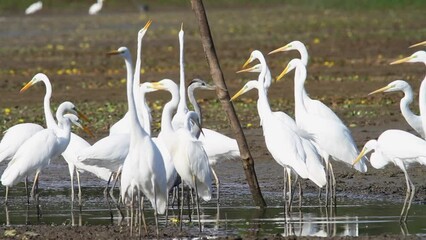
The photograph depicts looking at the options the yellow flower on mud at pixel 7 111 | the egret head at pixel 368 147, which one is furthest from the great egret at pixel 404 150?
the yellow flower on mud at pixel 7 111

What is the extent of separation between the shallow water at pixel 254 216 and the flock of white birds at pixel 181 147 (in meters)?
0.30

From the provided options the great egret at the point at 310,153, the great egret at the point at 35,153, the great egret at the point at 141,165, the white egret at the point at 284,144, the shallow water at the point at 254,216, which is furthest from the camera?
the great egret at the point at 35,153

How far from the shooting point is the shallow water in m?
10.3

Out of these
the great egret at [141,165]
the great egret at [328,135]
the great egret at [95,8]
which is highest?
the great egret at [95,8]

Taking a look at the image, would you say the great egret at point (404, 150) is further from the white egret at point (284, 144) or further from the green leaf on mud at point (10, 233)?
the green leaf on mud at point (10, 233)

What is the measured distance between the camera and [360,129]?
57.7 ft

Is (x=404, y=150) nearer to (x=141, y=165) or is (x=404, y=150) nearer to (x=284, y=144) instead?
(x=284, y=144)

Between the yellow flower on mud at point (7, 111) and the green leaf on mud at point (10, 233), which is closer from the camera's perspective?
the green leaf on mud at point (10, 233)

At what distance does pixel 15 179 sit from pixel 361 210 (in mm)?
4039

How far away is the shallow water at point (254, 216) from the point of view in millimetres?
10271

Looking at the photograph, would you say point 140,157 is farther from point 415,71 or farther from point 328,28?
point 328,28

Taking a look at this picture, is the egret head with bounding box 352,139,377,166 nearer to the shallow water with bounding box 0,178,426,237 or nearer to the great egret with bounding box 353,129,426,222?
the great egret with bounding box 353,129,426,222

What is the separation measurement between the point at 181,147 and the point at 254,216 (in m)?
1.24

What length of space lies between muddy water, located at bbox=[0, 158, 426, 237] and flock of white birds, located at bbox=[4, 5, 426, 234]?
11.5 inches
